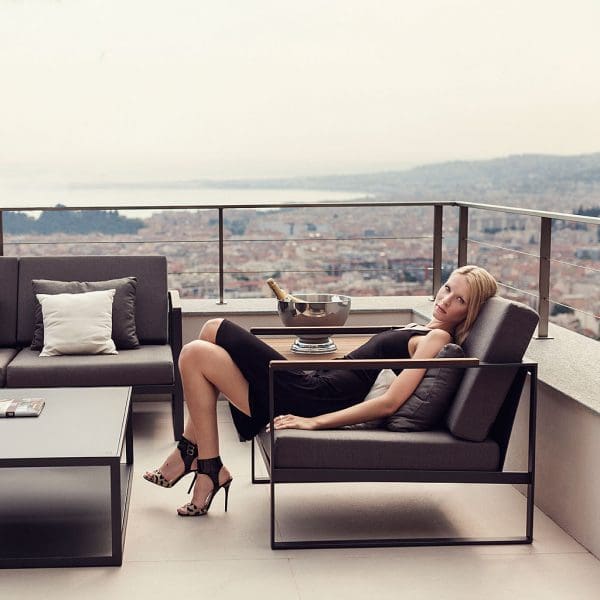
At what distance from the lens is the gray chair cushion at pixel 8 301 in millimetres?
5070

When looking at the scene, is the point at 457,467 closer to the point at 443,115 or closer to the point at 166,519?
the point at 166,519

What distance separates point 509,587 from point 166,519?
4.13 feet

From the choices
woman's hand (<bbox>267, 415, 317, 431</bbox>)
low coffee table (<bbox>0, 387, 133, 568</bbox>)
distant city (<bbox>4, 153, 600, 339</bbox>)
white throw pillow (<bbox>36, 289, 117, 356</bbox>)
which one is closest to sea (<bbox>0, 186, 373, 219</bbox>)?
distant city (<bbox>4, 153, 600, 339</bbox>)

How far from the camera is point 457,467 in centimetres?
329

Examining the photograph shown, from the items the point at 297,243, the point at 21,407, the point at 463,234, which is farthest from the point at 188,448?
the point at 297,243

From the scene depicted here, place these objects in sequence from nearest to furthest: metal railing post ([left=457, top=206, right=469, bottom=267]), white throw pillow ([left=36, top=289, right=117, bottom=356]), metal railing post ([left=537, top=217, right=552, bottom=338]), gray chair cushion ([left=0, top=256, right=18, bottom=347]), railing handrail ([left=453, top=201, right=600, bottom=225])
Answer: railing handrail ([left=453, top=201, right=600, bottom=225]) < metal railing post ([left=537, top=217, right=552, bottom=338]) < white throw pillow ([left=36, top=289, right=117, bottom=356]) < gray chair cushion ([left=0, top=256, right=18, bottom=347]) < metal railing post ([left=457, top=206, right=469, bottom=267])


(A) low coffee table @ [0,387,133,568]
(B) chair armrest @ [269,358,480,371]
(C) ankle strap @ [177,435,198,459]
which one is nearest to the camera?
(A) low coffee table @ [0,387,133,568]

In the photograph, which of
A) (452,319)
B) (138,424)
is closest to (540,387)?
(452,319)

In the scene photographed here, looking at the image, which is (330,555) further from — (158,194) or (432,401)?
(158,194)

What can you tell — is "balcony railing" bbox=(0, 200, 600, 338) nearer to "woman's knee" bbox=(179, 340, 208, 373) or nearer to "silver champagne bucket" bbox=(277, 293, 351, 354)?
"silver champagne bucket" bbox=(277, 293, 351, 354)

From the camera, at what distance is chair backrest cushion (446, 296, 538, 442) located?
3.29 m

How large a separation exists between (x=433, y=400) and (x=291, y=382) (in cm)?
51

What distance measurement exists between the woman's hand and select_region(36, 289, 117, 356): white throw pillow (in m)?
1.65

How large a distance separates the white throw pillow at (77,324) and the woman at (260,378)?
1249mm
